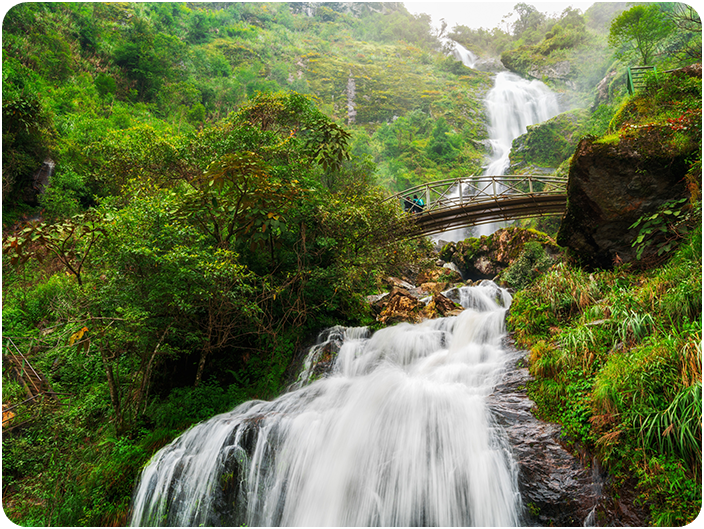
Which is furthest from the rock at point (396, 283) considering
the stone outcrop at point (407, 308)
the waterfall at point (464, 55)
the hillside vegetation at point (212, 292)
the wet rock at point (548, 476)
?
the waterfall at point (464, 55)

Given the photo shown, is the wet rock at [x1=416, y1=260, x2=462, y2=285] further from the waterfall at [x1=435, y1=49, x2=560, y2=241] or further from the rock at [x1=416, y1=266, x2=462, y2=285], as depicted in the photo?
the waterfall at [x1=435, y1=49, x2=560, y2=241]

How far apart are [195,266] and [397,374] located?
4.60m

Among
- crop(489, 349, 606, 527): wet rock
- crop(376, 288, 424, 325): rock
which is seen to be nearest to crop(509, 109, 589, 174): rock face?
crop(376, 288, 424, 325): rock

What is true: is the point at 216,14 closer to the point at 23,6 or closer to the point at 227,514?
the point at 23,6

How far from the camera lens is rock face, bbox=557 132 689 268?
6648 millimetres

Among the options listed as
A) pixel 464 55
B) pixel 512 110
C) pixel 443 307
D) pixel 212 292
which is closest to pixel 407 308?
pixel 443 307

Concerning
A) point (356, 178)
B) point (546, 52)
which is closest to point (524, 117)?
point (546, 52)

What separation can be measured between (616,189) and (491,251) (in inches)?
424

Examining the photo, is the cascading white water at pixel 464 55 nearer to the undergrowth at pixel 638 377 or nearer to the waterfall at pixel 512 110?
the waterfall at pixel 512 110

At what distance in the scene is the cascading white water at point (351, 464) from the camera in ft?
14.7

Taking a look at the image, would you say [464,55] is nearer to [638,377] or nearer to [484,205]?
[484,205]

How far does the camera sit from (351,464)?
5133 millimetres

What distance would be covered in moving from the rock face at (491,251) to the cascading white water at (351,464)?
35.5 ft

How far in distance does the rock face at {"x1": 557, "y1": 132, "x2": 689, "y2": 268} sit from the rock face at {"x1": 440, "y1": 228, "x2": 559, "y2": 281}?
768 cm
